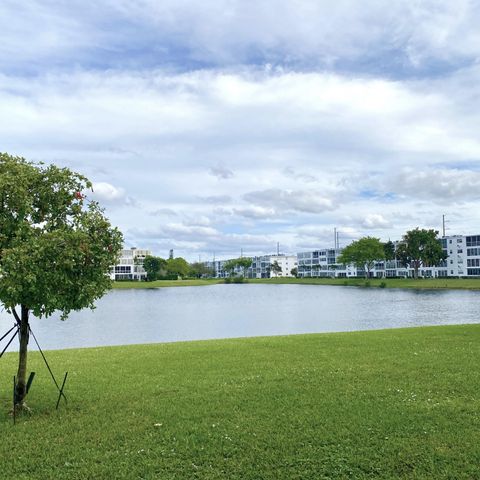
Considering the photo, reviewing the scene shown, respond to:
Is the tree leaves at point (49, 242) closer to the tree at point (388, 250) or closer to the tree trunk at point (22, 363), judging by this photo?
the tree trunk at point (22, 363)

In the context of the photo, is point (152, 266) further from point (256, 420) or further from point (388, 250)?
point (256, 420)

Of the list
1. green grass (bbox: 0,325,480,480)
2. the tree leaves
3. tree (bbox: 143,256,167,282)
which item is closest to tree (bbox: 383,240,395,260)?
tree (bbox: 143,256,167,282)

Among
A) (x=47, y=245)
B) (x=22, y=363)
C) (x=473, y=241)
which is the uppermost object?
(x=473, y=241)

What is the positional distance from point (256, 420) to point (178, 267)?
166 m

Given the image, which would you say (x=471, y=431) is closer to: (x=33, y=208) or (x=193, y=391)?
(x=193, y=391)

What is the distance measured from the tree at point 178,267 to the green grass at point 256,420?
509 ft

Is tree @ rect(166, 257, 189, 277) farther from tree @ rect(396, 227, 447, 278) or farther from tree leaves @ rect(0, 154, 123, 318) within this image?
tree leaves @ rect(0, 154, 123, 318)

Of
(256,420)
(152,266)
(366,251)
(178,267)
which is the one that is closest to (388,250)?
(366,251)

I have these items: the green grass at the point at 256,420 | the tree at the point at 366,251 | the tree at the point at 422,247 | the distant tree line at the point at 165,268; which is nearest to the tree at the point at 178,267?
the distant tree line at the point at 165,268

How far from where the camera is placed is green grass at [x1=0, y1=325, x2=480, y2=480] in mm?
6672

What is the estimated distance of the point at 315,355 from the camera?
14688 millimetres

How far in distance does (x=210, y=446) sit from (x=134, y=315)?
3930 cm

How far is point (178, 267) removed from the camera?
173000 mm

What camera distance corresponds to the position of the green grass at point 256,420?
6.67m
